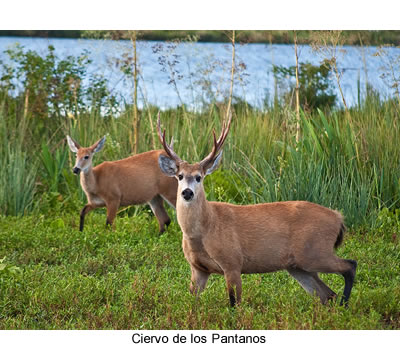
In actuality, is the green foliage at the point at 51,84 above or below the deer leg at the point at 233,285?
above

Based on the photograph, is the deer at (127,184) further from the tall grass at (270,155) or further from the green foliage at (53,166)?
the green foliage at (53,166)

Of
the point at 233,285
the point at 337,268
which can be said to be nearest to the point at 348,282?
the point at 337,268

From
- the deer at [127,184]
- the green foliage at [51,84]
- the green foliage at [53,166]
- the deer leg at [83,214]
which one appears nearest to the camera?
the deer leg at [83,214]

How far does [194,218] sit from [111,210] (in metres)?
4.00

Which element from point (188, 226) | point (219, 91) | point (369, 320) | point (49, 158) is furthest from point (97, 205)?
point (369, 320)

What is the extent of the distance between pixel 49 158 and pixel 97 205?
203 centimetres

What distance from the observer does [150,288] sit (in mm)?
5801

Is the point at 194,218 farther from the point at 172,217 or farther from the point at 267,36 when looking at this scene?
the point at 267,36

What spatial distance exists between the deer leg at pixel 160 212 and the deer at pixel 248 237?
3262mm

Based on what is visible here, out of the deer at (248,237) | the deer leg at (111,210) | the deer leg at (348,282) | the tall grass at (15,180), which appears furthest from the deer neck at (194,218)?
the tall grass at (15,180)

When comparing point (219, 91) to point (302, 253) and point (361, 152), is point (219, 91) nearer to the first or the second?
point (361, 152)

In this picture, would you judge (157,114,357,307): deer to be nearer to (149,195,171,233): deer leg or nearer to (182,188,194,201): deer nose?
(182,188,194,201): deer nose

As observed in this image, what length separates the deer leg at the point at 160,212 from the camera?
8.87 metres

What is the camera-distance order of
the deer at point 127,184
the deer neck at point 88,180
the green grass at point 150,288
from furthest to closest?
the deer neck at point 88,180 < the deer at point 127,184 < the green grass at point 150,288
